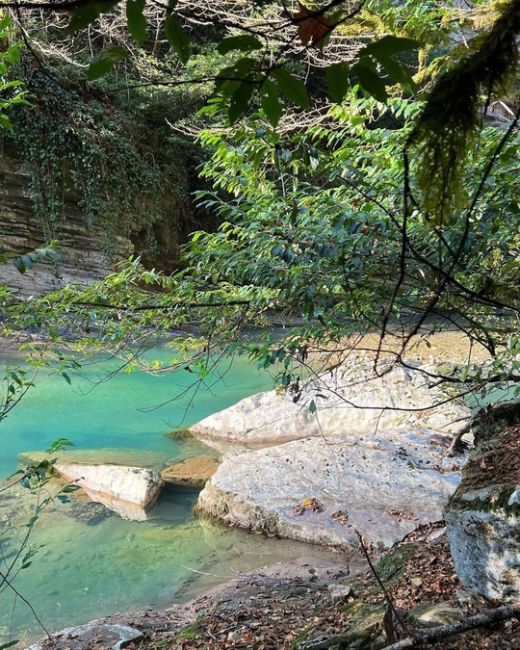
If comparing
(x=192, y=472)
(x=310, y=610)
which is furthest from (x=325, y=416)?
(x=310, y=610)

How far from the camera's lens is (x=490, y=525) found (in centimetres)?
228

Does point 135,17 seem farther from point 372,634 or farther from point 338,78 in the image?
point 372,634

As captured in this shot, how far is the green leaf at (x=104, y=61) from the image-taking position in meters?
0.98

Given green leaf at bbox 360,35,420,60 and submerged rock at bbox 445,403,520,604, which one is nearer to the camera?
green leaf at bbox 360,35,420,60

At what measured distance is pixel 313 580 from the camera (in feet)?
12.8

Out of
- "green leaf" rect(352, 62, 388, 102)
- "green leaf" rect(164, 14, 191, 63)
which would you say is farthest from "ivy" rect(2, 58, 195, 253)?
"green leaf" rect(352, 62, 388, 102)

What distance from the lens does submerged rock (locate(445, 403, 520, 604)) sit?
223 cm

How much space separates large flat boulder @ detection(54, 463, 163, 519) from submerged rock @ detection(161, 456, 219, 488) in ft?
0.90

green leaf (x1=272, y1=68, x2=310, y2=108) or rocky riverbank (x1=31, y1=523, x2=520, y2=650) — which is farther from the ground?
green leaf (x1=272, y1=68, x2=310, y2=108)

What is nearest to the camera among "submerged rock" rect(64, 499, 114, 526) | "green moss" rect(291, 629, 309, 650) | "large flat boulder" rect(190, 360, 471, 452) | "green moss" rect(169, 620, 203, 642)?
"green moss" rect(291, 629, 309, 650)

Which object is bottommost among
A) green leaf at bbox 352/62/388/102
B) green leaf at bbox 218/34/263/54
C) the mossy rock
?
the mossy rock

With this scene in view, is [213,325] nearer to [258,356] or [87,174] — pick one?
[258,356]

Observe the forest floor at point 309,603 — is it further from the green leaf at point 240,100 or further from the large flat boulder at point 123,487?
the green leaf at point 240,100

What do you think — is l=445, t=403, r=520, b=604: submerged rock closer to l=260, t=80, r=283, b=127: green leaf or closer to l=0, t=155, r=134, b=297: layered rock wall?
l=260, t=80, r=283, b=127: green leaf
